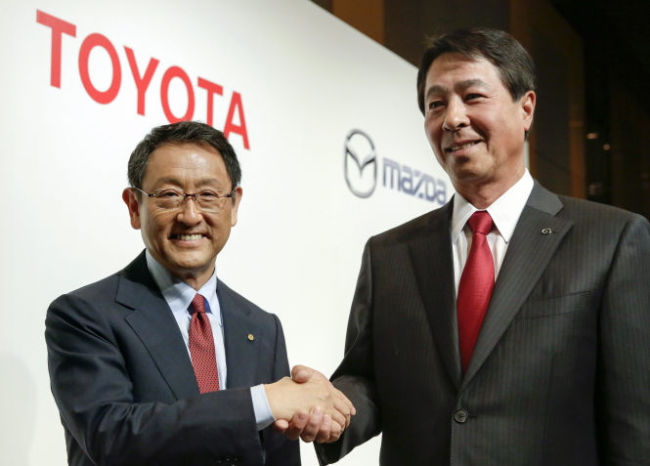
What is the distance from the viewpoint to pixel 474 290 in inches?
74.0

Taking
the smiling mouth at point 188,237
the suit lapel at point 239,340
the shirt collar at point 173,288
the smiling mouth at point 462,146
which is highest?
the smiling mouth at point 462,146

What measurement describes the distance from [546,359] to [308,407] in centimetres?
58

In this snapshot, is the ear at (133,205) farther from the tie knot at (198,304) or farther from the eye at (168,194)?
the tie knot at (198,304)

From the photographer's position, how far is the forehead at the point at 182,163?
198cm

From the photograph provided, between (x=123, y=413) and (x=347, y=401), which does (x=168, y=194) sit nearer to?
(x=123, y=413)

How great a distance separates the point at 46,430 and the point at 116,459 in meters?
0.73

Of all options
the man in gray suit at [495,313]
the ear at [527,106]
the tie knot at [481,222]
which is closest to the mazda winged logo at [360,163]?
the man in gray suit at [495,313]

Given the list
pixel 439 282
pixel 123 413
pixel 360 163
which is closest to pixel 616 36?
pixel 360 163

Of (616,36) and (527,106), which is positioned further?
(616,36)

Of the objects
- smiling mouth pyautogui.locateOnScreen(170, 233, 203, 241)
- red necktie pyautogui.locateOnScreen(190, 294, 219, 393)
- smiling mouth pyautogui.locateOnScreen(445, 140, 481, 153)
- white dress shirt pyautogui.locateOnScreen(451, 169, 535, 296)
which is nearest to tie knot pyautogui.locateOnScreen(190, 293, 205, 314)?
red necktie pyautogui.locateOnScreen(190, 294, 219, 393)

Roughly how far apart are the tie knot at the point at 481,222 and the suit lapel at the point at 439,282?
8cm

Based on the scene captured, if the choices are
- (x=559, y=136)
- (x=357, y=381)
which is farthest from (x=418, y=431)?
(x=559, y=136)

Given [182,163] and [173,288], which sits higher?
[182,163]

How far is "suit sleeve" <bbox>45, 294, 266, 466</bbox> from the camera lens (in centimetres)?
170
